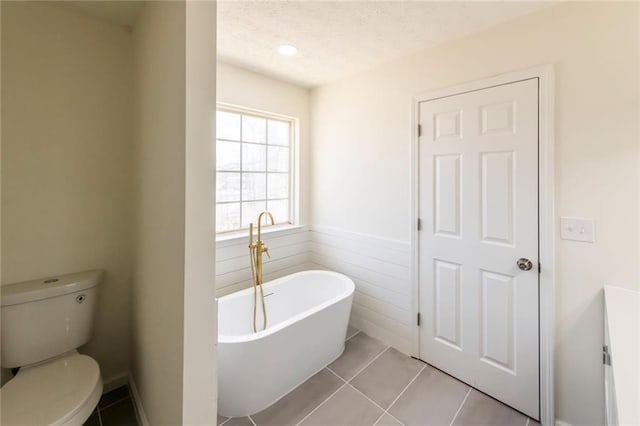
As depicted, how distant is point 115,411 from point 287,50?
2.74 metres

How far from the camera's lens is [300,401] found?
179 centimetres

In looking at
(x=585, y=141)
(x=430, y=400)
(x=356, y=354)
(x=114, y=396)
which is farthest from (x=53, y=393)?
(x=585, y=141)

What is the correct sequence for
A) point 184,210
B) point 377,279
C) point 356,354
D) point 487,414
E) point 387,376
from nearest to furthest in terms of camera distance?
point 184,210
point 487,414
point 387,376
point 356,354
point 377,279

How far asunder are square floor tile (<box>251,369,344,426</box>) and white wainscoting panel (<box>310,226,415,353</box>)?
680 mm

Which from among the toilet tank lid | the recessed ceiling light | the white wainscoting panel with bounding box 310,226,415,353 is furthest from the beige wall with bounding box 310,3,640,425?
the toilet tank lid

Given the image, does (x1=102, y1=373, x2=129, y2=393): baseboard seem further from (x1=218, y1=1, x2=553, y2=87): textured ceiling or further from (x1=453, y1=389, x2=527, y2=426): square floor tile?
(x1=218, y1=1, x2=553, y2=87): textured ceiling

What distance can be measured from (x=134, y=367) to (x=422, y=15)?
2.91m

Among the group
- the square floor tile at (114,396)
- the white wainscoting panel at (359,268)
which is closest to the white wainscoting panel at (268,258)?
the white wainscoting panel at (359,268)

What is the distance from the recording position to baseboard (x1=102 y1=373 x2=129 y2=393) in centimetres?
180

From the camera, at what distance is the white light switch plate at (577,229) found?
1448 mm

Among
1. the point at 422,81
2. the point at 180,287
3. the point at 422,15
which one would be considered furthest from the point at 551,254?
the point at 180,287

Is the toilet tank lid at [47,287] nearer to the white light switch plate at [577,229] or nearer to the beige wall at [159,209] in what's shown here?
the beige wall at [159,209]

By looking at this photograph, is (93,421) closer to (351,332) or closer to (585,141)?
(351,332)

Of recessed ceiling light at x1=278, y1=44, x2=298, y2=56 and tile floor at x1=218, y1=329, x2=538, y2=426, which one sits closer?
tile floor at x1=218, y1=329, x2=538, y2=426
